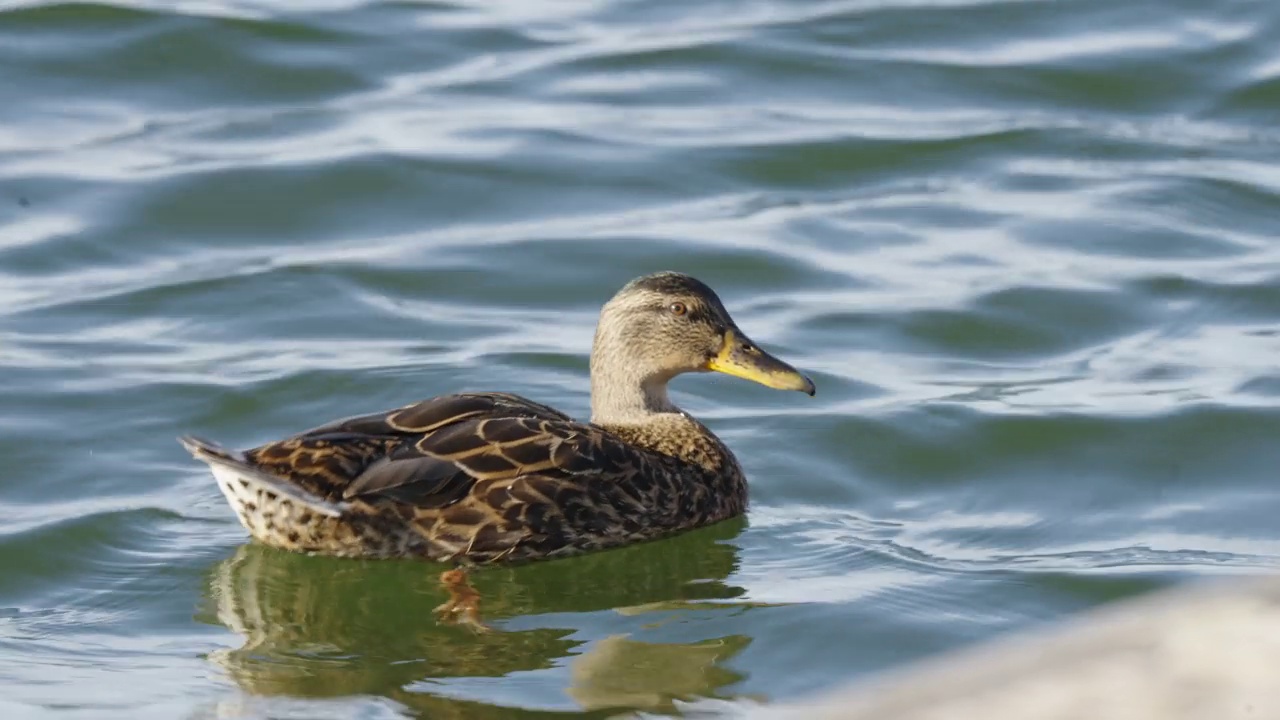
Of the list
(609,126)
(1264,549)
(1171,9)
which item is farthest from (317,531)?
(1171,9)

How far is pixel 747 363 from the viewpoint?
8.98 meters

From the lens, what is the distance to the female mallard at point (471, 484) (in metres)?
7.79

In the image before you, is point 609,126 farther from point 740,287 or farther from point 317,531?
point 317,531

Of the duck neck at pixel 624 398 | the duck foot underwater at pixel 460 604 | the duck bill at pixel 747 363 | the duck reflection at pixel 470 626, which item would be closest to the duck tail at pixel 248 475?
the duck reflection at pixel 470 626

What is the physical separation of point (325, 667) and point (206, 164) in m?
7.13

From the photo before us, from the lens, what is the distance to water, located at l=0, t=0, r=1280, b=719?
7477 millimetres

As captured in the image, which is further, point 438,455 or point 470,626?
point 438,455

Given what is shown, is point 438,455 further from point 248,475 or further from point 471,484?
point 248,475

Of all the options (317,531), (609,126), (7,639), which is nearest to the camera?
(7,639)

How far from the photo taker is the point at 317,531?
783 cm

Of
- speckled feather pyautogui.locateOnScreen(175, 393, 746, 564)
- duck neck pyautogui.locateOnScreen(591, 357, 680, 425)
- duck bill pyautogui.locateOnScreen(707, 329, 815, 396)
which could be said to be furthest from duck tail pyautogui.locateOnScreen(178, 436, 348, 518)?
duck bill pyautogui.locateOnScreen(707, 329, 815, 396)

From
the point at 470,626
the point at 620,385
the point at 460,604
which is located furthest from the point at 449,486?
the point at 620,385

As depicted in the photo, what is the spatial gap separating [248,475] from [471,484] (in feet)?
2.82

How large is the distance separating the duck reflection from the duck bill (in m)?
0.67
